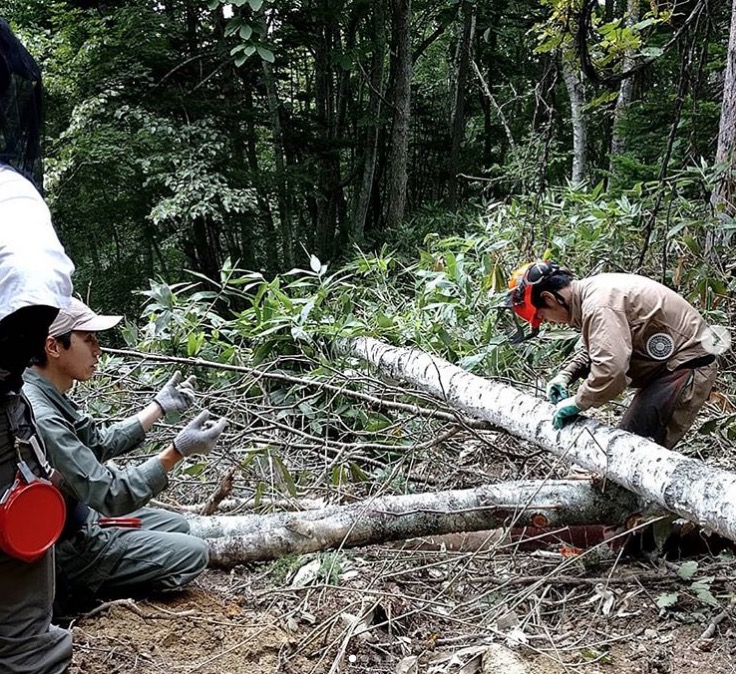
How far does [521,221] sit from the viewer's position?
7293 mm

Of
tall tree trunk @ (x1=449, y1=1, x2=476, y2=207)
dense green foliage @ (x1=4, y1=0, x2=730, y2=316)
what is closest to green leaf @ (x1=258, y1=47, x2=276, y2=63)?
dense green foliage @ (x1=4, y1=0, x2=730, y2=316)

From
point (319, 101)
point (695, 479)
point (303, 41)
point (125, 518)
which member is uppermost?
point (303, 41)

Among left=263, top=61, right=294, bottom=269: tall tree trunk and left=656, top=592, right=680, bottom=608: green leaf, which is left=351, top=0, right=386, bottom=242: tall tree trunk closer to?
left=263, top=61, right=294, bottom=269: tall tree trunk

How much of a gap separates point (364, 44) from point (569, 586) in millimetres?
11104

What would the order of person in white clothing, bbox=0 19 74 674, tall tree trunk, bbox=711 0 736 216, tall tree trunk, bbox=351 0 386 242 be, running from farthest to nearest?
tall tree trunk, bbox=351 0 386 242, tall tree trunk, bbox=711 0 736 216, person in white clothing, bbox=0 19 74 674

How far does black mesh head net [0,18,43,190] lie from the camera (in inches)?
68.3

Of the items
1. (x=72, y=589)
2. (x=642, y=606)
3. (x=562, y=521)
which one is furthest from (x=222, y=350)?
(x=642, y=606)

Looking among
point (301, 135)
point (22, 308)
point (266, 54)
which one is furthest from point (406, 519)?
point (301, 135)

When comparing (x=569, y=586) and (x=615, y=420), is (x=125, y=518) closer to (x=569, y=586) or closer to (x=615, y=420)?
(x=569, y=586)

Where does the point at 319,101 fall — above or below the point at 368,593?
above

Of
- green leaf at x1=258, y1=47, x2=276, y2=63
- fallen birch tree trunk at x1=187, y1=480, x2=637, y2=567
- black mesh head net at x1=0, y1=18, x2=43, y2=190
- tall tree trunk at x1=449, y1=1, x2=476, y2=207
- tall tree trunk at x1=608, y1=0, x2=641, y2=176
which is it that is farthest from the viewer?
tall tree trunk at x1=449, y1=1, x2=476, y2=207

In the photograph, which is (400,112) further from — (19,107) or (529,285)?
(19,107)

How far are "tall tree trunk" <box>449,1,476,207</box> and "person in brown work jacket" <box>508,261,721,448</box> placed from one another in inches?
431

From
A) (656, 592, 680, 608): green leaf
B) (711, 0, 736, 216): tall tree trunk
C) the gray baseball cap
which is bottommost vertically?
(656, 592, 680, 608): green leaf
